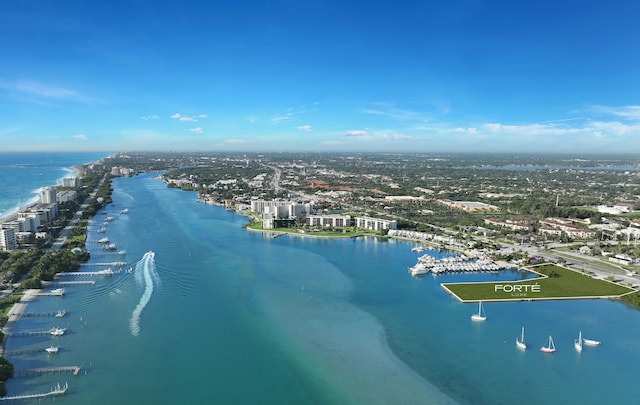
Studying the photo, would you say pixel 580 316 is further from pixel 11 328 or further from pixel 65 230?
pixel 65 230

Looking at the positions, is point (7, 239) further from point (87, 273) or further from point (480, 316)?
point (480, 316)

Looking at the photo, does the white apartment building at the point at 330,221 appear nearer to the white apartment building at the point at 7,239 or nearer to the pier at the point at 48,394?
the white apartment building at the point at 7,239

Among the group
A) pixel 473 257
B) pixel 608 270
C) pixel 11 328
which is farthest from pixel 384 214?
pixel 11 328

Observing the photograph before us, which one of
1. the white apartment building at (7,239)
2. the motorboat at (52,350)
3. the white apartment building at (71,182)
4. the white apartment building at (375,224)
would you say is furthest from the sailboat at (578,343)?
the white apartment building at (71,182)

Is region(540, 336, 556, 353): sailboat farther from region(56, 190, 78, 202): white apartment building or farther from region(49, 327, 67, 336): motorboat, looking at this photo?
region(56, 190, 78, 202): white apartment building

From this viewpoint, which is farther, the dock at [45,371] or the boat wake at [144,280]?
the boat wake at [144,280]
